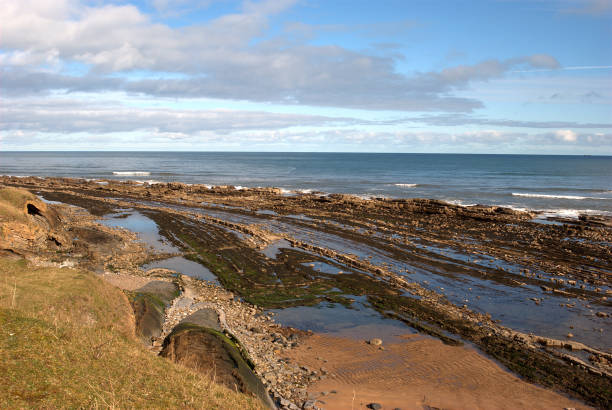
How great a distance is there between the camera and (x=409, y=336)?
16766 millimetres

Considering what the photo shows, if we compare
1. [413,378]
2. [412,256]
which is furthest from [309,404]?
[412,256]

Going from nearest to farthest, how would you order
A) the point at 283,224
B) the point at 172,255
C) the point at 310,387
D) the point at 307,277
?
the point at 310,387
the point at 307,277
the point at 172,255
the point at 283,224

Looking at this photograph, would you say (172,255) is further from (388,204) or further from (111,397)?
(388,204)

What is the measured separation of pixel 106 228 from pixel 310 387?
91.4ft

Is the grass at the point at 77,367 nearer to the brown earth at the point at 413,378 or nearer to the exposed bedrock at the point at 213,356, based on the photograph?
the exposed bedrock at the point at 213,356

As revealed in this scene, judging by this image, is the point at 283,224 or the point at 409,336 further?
the point at 283,224

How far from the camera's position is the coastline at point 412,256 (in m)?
16.5

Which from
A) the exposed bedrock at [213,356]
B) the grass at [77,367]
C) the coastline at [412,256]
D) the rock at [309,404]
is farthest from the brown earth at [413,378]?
the grass at [77,367]

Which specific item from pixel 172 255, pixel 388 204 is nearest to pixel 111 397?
pixel 172 255

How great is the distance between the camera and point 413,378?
13.8 metres

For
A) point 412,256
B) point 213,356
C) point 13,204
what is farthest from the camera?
point 412,256

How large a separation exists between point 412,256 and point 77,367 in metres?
24.4

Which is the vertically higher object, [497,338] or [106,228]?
[106,228]

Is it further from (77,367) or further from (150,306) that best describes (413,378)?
(150,306)
